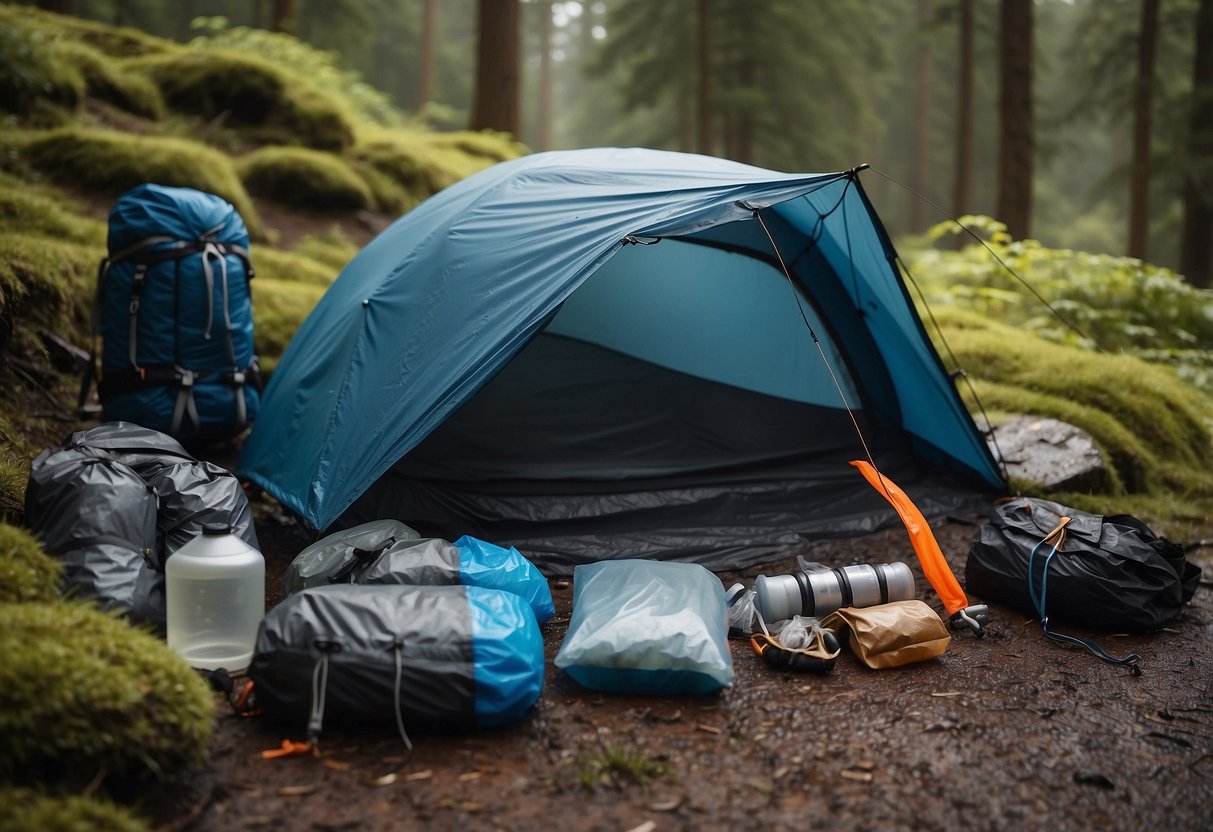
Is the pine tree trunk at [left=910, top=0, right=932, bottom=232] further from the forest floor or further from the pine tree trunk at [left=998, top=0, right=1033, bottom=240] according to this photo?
the forest floor

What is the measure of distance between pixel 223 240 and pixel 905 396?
3894 millimetres

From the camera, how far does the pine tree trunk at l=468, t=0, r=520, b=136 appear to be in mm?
10867

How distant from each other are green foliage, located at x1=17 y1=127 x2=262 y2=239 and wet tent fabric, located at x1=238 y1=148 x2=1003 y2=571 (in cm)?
253

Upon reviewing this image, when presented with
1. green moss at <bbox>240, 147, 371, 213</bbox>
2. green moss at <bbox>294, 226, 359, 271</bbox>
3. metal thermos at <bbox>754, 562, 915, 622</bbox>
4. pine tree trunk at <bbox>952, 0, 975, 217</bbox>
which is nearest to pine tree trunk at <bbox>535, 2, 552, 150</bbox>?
pine tree trunk at <bbox>952, 0, 975, 217</bbox>

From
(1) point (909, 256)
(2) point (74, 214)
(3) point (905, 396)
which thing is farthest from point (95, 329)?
(1) point (909, 256)

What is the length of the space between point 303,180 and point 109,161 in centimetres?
182

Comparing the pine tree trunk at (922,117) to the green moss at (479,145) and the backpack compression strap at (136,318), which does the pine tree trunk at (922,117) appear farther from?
the backpack compression strap at (136,318)

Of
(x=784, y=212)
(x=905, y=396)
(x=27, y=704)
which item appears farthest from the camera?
(x=905, y=396)

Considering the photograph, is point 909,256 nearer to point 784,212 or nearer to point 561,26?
point 784,212

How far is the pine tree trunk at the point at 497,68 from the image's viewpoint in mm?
10867

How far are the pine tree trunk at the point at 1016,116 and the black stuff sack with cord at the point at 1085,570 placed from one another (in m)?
7.70

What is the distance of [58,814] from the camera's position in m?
2.10

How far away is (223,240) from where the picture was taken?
4.75 m

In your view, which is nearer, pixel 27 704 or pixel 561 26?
pixel 27 704
